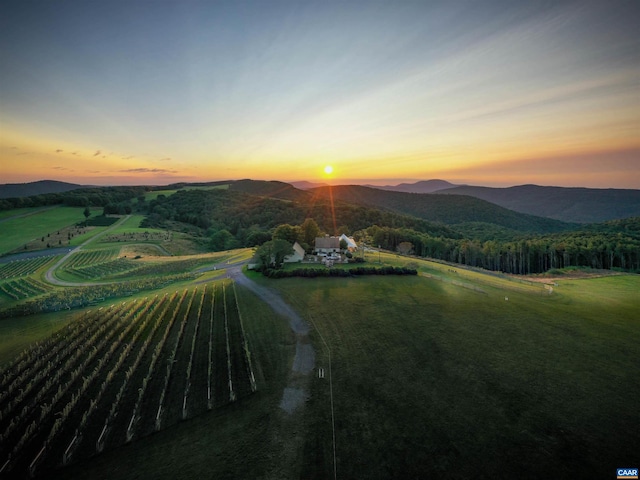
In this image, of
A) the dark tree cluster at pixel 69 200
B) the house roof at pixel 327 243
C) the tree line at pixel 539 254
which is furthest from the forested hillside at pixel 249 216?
the house roof at pixel 327 243

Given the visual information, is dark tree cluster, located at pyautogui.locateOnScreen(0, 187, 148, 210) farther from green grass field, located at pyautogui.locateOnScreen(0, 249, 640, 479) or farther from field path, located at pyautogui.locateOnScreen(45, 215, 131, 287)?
green grass field, located at pyautogui.locateOnScreen(0, 249, 640, 479)

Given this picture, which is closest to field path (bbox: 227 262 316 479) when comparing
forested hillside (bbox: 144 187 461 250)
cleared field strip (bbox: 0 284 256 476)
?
cleared field strip (bbox: 0 284 256 476)

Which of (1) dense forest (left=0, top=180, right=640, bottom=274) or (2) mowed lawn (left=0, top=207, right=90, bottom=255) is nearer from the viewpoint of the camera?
(1) dense forest (left=0, top=180, right=640, bottom=274)

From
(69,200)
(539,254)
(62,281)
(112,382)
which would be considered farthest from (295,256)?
(69,200)

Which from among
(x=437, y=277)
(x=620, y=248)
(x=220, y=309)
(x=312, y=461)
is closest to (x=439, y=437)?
(x=312, y=461)

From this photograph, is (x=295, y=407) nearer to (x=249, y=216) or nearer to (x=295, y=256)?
(x=295, y=256)

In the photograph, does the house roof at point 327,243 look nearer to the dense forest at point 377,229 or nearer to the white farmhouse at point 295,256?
the dense forest at point 377,229

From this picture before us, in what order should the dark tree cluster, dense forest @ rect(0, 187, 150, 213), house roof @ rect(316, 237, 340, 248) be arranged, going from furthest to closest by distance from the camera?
dense forest @ rect(0, 187, 150, 213), the dark tree cluster, house roof @ rect(316, 237, 340, 248)
